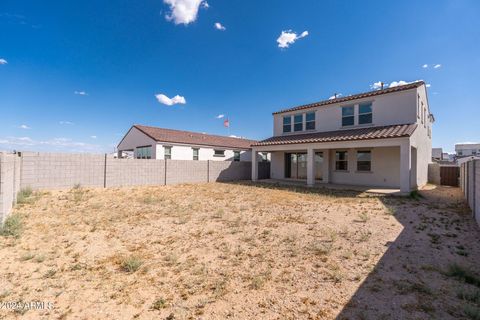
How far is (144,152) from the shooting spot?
2073cm

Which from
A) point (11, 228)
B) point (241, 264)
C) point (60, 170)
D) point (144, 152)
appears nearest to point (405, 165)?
point (241, 264)

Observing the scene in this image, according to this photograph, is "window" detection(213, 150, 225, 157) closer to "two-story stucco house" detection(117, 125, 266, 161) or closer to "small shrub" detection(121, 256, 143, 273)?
"two-story stucco house" detection(117, 125, 266, 161)

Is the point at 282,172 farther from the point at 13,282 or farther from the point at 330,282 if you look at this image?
the point at 13,282

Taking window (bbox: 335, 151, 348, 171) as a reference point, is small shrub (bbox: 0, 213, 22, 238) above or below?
below

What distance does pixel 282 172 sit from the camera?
61.0 ft

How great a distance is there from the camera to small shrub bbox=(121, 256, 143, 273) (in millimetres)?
3861

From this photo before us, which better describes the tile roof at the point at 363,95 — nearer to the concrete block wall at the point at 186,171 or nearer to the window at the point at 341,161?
the window at the point at 341,161

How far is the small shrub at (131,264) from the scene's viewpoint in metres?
3.86

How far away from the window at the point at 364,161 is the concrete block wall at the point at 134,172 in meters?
12.9

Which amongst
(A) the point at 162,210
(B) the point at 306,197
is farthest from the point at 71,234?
(B) the point at 306,197

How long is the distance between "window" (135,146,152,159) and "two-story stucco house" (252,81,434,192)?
9.41 m

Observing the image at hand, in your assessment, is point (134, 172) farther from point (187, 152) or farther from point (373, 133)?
point (373, 133)

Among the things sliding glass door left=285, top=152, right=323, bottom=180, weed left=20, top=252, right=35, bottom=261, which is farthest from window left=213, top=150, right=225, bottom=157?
weed left=20, top=252, right=35, bottom=261

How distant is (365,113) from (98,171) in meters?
16.3
